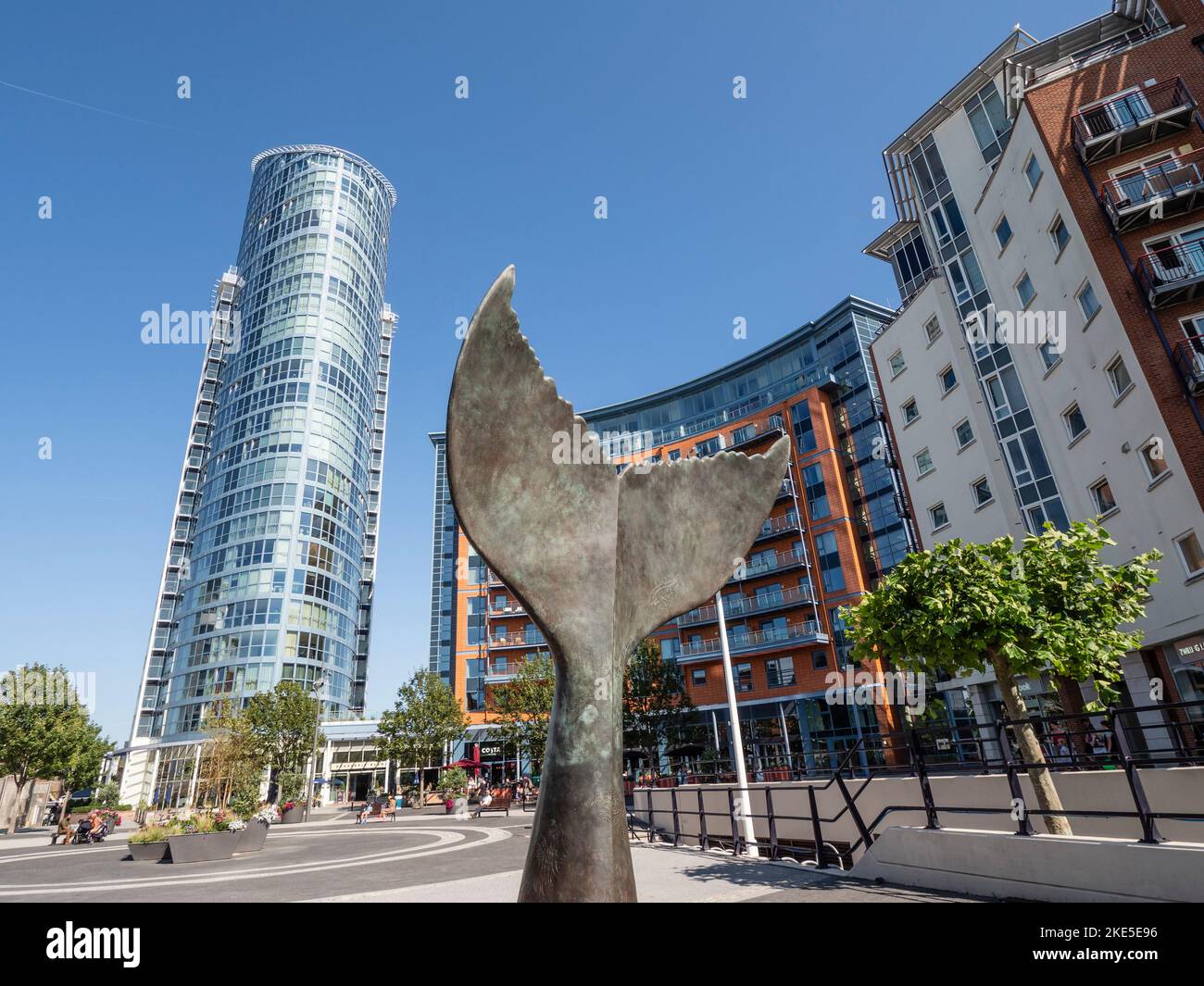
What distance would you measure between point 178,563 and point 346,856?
68619mm

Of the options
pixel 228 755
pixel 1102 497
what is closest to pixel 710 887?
pixel 1102 497

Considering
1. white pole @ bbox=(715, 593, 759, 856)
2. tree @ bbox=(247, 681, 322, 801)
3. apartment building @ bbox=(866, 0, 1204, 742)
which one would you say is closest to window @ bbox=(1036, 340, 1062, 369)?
apartment building @ bbox=(866, 0, 1204, 742)

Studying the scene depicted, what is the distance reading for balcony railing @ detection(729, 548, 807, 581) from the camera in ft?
152

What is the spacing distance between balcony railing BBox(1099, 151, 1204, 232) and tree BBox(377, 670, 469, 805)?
43.4 metres

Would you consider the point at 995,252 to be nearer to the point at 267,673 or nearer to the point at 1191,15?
the point at 1191,15

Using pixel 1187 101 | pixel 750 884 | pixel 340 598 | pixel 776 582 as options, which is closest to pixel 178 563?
pixel 340 598

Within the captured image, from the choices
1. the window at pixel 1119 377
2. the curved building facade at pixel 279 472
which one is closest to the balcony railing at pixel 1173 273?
the window at pixel 1119 377

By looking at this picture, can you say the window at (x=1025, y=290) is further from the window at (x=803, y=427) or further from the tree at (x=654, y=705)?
the tree at (x=654, y=705)

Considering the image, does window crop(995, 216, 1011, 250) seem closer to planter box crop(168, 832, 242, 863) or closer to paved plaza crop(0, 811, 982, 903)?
paved plaza crop(0, 811, 982, 903)

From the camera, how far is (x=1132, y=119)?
20.3 meters

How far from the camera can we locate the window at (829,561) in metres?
45.0

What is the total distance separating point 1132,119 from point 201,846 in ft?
110

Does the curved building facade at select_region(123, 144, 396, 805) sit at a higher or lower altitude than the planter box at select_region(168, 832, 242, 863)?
higher

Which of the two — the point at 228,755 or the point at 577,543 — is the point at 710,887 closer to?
the point at 577,543
